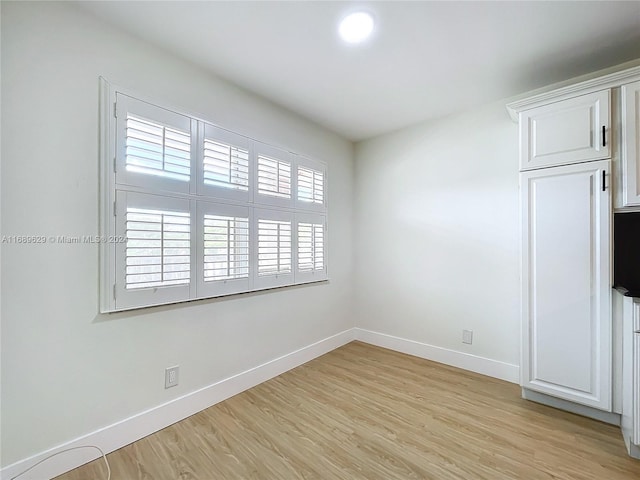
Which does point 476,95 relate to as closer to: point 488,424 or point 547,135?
point 547,135

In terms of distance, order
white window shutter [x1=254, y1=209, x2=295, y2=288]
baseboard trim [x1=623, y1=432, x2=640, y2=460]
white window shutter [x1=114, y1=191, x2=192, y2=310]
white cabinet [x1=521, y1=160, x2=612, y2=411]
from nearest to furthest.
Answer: baseboard trim [x1=623, y1=432, x2=640, y2=460] → white window shutter [x1=114, y1=191, x2=192, y2=310] → white cabinet [x1=521, y1=160, x2=612, y2=411] → white window shutter [x1=254, y1=209, x2=295, y2=288]

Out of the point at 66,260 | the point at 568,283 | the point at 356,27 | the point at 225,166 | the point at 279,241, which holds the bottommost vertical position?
the point at 568,283

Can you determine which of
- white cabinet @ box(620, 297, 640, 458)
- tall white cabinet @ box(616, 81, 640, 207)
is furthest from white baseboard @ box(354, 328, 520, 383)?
tall white cabinet @ box(616, 81, 640, 207)

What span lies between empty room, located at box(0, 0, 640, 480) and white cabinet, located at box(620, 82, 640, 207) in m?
0.01

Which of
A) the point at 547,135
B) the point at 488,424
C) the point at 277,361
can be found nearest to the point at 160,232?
the point at 277,361

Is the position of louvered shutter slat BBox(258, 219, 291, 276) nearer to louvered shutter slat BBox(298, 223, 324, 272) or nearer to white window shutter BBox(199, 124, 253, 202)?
louvered shutter slat BBox(298, 223, 324, 272)

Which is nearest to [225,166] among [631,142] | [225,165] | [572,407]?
[225,165]

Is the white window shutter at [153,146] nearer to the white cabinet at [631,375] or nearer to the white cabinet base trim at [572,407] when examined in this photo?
the white cabinet at [631,375]

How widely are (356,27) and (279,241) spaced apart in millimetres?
1765

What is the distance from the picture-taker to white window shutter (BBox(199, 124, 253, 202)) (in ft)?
6.95

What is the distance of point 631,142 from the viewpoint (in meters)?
1.76

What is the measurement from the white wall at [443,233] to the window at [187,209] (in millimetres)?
1117

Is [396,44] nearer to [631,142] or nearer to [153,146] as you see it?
[631,142]

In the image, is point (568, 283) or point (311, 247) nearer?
point (568, 283)
